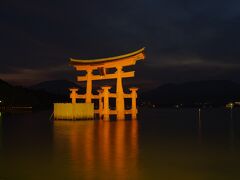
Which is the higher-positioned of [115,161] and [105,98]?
[105,98]

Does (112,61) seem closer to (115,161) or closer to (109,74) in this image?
(109,74)

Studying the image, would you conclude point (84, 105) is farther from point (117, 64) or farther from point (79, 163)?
point (79, 163)

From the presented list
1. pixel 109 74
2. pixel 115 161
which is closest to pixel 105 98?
pixel 109 74

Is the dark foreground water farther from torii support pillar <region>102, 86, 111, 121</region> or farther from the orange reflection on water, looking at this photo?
torii support pillar <region>102, 86, 111, 121</region>

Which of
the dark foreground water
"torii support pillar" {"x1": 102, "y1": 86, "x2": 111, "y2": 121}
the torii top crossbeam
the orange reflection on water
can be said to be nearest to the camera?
the dark foreground water

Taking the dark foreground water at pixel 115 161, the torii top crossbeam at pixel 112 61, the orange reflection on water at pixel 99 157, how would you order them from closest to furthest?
the dark foreground water at pixel 115 161, the orange reflection on water at pixel 99 157, the torii top crossbeam at pixel 112 61

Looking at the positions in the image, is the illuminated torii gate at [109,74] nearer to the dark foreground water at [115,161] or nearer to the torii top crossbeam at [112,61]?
the torii top crossbeam at [112,61]

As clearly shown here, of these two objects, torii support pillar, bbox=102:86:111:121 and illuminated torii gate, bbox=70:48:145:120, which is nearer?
illuminated torii gate, bbox=70:48:145:120

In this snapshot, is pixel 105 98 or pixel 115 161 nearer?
pixel 115 161

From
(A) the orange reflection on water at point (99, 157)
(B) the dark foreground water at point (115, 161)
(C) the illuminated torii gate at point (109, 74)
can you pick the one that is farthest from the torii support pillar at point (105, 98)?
(B) the dark foreground water at point (115, 161)

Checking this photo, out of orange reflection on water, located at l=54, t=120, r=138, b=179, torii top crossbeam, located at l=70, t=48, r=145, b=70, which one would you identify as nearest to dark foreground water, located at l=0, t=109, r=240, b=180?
orange reflection on water, located at l=54, t=120, r=138, b=179

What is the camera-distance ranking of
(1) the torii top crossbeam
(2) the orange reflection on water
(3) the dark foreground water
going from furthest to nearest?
(1) the torii top crossbeam → (2) the orange reflection on water → (3) the dark foreground water

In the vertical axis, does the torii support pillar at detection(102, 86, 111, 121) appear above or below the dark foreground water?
above

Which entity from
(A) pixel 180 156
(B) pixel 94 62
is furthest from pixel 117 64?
(A) pixel 180 156
